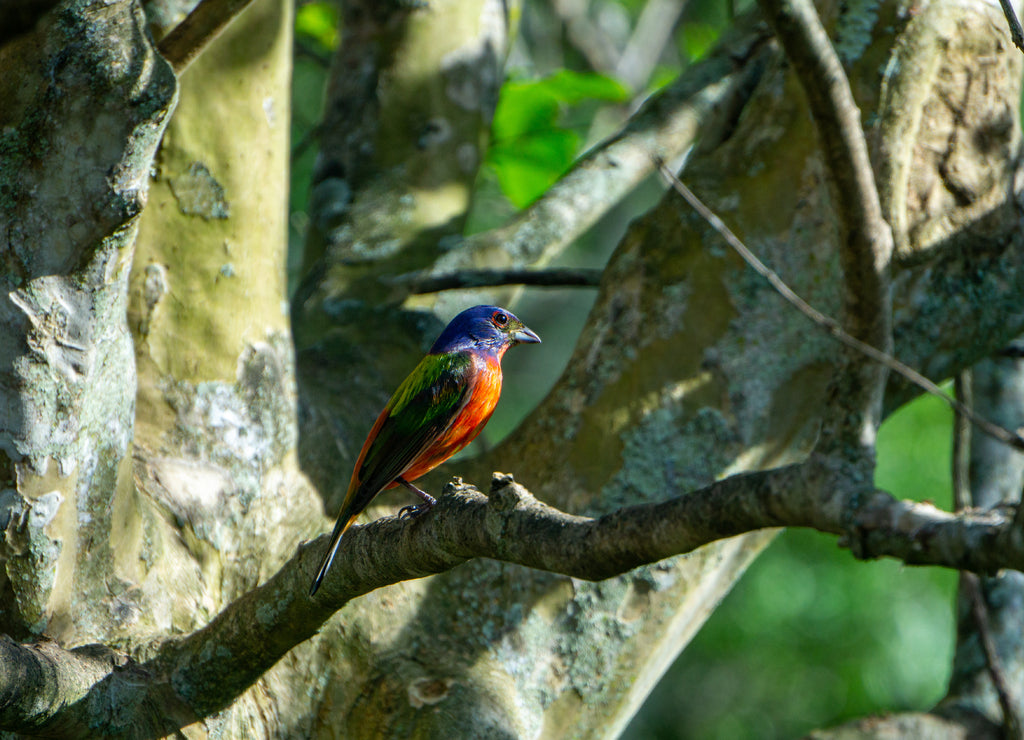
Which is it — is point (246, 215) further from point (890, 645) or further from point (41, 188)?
point (890, 645)

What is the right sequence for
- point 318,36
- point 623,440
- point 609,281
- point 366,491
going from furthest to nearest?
point 318,36 < point 609,281 < point 623,440 < point 366,491

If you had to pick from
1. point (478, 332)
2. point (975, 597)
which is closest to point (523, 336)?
point (478, 332)

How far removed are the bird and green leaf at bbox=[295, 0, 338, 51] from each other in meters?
3.19

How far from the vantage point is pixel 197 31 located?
7.68 ft

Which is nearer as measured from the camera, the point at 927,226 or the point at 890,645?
the point at 927,226

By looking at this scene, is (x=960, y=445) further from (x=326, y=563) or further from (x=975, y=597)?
(x=326, y=563)

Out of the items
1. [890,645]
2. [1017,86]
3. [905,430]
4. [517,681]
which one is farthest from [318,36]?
[890,645]

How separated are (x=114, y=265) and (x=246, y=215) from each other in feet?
2.76

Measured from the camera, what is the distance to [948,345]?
2.99 m

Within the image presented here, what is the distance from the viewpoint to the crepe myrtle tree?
1.88 meters

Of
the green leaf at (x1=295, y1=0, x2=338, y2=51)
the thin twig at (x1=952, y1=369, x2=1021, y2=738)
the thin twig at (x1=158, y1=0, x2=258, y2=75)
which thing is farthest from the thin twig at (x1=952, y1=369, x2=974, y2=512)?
the green leaf at (x1=295, y1=0, x2=338, y2=51)

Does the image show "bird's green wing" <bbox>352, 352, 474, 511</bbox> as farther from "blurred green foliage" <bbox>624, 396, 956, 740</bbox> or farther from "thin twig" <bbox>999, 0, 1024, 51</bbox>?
"blurred green foliage" <bbox>624, 396, 956, 740</bbox>

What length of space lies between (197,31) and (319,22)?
3896 mm

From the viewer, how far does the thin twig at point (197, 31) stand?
2301 millimetres
